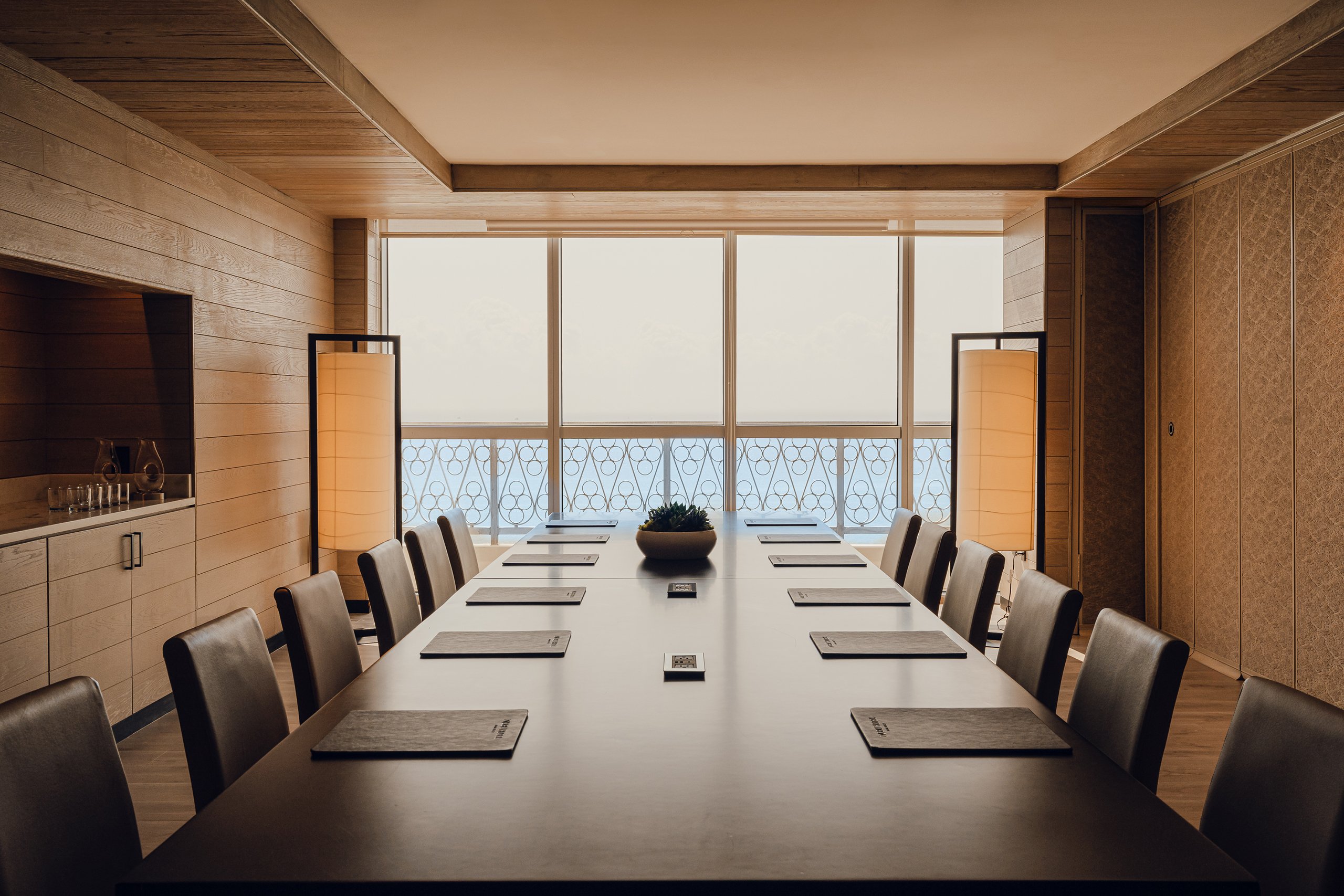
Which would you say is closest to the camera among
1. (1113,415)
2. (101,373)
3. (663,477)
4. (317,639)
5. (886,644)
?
(886,644)

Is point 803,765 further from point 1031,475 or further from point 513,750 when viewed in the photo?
point 1031,475

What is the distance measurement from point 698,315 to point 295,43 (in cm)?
350

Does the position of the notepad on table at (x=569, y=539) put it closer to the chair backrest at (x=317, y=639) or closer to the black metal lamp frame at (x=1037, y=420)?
the chair backrest at (x=317, y=639)

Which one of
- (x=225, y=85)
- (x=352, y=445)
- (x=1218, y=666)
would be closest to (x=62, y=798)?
(x=225, y=85)

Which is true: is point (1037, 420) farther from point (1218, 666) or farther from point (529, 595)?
point (529, 595)

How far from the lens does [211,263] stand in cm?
411

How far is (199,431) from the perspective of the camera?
4020mm

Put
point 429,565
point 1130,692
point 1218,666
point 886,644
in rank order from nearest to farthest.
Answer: point 1130,692, point 886,644, point 429,565, point 1218,666

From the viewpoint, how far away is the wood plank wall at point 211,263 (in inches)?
118

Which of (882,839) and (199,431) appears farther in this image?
(199,431)

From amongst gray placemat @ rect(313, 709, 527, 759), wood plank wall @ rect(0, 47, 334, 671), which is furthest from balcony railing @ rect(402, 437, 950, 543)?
gray placemat @ rect(313, 709, 527, 759)

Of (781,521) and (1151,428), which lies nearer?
(781,521)

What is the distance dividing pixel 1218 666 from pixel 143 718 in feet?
16.0

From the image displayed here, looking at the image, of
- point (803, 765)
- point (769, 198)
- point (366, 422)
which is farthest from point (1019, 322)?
point (803, 765)
